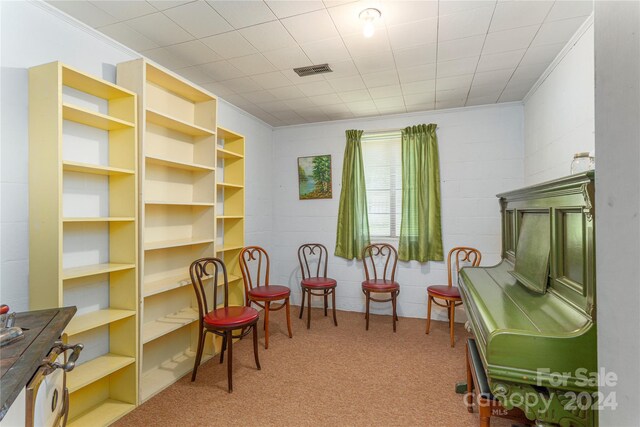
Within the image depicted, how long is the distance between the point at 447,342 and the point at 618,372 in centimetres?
268

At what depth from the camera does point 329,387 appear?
7.32 feet

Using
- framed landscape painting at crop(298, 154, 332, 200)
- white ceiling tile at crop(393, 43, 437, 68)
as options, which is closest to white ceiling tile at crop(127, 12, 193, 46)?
white ceiling tile at crop(393, 43, 437, 68)

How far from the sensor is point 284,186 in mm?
4336

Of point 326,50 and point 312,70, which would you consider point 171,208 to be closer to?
point 312,70

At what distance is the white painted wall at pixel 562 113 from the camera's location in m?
1.95

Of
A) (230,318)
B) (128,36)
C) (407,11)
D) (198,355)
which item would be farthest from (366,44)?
(198,355)

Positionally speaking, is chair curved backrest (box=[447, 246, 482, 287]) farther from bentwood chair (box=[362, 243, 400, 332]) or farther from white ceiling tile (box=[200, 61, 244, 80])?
white ceiling tile (box=[200, 61, 244, 80])

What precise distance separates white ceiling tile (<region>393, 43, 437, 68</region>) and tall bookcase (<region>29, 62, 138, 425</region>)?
2006 mm

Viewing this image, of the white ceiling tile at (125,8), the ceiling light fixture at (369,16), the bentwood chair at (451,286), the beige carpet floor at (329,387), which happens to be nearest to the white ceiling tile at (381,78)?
the ceiling light fixture at (369,16)

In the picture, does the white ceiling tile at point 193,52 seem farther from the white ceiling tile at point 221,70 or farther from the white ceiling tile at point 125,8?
the white ceiling tile at point 125,8

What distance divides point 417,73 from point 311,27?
116cm

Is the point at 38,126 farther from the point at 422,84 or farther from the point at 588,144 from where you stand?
the point at 588,144

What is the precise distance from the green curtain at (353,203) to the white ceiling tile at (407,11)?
201 cm

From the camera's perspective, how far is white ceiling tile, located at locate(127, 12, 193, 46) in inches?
74.9
